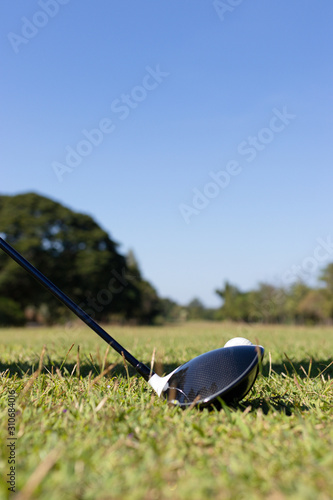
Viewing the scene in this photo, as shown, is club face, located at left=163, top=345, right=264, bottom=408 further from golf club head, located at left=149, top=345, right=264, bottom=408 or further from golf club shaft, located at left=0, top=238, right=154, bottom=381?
golf club shaft, located at left=0, top=238, right=154, bottom=381

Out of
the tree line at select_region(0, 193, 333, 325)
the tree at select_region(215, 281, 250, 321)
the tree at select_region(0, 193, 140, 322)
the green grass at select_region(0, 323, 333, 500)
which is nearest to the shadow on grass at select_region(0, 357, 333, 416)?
the green grass at select_region(0, 323, 333, 500)

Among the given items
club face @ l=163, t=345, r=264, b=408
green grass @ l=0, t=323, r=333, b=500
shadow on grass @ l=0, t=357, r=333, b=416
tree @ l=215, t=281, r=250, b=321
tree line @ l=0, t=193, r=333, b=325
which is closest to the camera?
green grass @ l=0, t=323, r=333, b=500

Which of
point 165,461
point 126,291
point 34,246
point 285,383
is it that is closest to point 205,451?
point 165,461

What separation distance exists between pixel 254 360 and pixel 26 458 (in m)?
1.22

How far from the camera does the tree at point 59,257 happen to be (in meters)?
26.4

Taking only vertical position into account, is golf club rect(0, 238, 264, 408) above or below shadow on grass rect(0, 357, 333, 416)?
above

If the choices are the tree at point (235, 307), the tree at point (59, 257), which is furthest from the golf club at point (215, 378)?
the tree at point (235, 307)

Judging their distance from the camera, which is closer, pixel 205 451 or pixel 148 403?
pixel 205 451

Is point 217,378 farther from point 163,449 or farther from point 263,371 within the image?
point 263,371

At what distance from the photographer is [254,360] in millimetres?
2141

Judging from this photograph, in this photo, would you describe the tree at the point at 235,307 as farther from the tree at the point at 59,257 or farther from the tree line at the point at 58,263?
the tree at the point at 59,257

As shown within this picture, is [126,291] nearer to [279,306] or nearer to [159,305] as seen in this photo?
[159,305]

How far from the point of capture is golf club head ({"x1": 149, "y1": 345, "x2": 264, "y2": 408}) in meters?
2.12

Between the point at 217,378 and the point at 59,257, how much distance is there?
27051 millimetres
